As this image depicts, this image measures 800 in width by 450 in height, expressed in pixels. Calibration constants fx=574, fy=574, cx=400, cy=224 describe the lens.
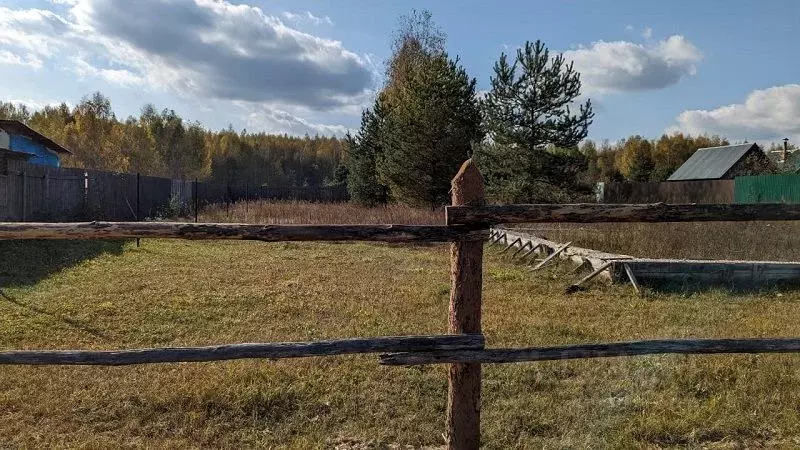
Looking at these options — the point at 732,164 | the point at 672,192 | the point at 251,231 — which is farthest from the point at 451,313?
the point at 732,164

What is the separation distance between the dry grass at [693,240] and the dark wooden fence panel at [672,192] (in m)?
17.2

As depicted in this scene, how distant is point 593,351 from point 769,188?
29924 mm

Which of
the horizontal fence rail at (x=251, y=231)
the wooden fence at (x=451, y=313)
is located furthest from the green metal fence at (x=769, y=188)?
the horizontal fence rail at (x=251, y=231)

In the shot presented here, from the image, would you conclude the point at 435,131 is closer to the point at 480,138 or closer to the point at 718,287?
the point at 480,138

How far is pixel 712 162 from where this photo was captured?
44.4 m

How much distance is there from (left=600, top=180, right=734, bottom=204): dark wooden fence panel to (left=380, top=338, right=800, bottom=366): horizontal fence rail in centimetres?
2877

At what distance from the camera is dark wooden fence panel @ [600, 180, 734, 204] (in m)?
32.1

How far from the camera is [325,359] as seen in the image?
524cm

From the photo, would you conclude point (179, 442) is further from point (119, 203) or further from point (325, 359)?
point (119, 203)

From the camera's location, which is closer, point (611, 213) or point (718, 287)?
point (611, 213)

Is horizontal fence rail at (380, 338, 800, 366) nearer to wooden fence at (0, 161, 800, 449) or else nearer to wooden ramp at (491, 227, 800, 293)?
wooden fence at (0, 161, 800, 449)

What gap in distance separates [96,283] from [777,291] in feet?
35.3

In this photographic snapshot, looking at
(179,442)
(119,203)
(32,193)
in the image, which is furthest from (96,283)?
(119,203)

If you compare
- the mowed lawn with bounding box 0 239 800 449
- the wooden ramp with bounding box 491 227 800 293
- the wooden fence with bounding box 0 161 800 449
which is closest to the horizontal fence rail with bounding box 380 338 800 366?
the wooden fence with bounding box 0 161 800 449
